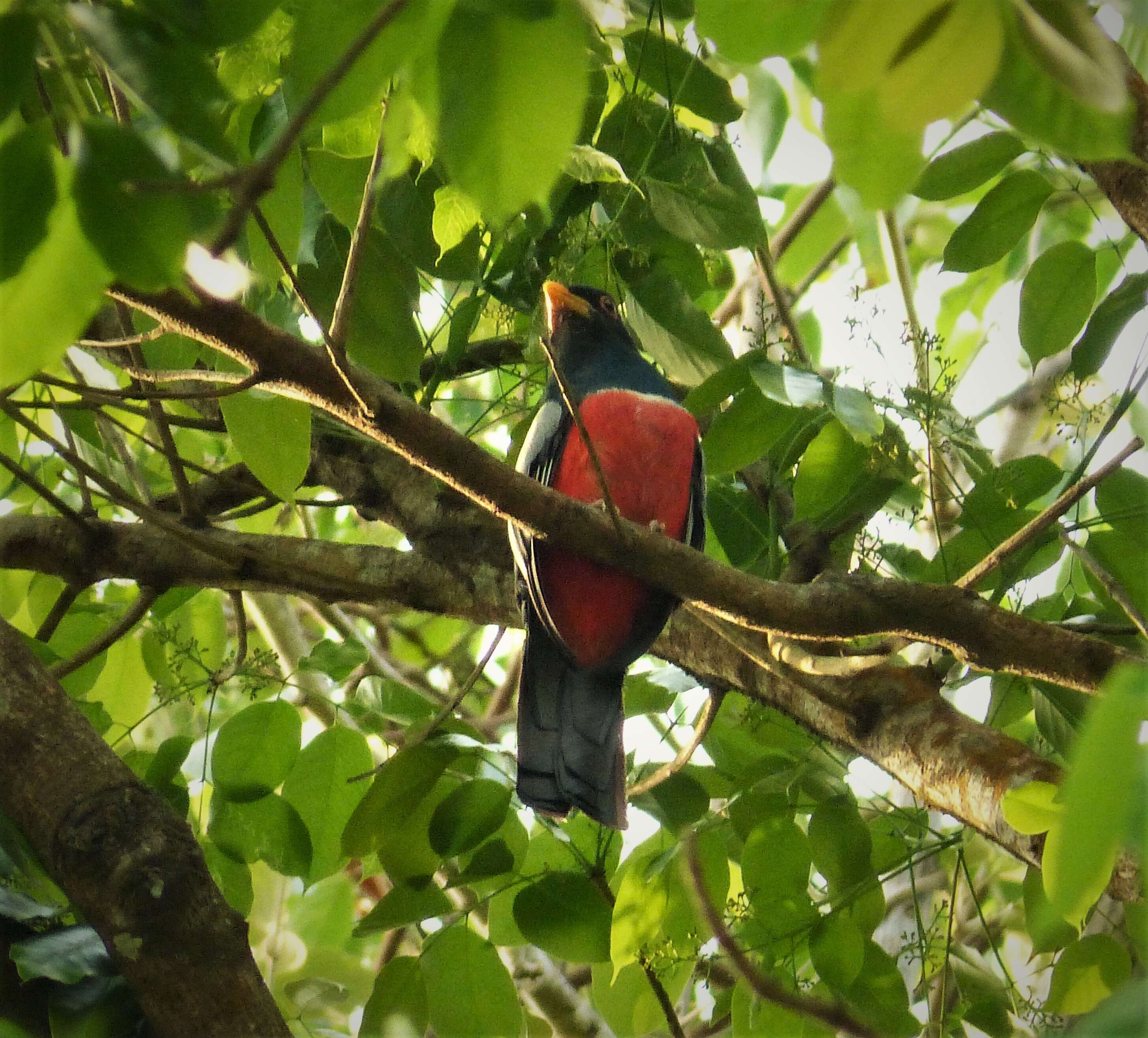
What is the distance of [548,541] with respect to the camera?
173cm

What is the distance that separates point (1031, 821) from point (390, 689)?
1.39 m

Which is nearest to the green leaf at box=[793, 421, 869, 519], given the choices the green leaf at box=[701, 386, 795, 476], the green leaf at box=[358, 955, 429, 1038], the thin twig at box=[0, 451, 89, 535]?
the green leaf at box=[701, 386, 795, 476]

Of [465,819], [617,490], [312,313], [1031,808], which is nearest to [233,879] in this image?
[465,819]

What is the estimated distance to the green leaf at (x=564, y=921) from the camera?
6.79 ft

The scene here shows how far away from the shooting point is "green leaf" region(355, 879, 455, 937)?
2057 mm

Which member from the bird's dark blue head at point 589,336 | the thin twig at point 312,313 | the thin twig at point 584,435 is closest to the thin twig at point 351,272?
the thin twig at point 312,313

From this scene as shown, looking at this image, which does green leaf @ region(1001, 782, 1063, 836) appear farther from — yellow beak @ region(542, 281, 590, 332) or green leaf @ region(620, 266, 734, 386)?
yellow beak @ region(542, 281, 590, 332)

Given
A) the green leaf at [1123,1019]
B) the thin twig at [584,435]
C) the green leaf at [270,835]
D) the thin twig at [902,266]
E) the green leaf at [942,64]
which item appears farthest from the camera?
the thin twig at [902,266]

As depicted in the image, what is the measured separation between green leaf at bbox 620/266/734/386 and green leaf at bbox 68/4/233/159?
4.85 feet

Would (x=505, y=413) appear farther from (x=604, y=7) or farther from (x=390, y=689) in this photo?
(x=604, y=7)

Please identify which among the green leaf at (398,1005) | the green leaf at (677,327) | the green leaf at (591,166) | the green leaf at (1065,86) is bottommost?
the green leaf at (398,1005)

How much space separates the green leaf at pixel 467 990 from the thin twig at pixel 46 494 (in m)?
1.24

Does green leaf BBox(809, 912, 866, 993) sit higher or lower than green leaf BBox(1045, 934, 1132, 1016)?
higher

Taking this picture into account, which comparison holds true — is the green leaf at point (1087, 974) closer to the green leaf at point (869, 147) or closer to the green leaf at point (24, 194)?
the green leaf at point (869, 147)
